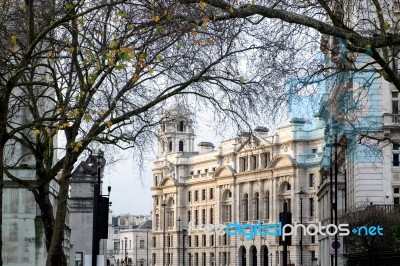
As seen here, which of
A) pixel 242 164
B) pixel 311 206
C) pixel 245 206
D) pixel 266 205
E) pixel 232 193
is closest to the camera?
pixel 311 206

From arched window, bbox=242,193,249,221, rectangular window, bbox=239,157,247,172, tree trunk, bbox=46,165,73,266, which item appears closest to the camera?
tree trunk, bbox=46,165,73,266

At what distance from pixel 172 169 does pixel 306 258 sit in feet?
143

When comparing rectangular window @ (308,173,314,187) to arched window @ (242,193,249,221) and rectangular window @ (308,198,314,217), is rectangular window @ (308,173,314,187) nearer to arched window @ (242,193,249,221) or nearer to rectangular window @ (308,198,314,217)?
rectangular window @ (308,198,314,217)

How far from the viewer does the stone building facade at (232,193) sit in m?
122

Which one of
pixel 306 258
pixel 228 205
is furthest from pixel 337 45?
pixel 228 205

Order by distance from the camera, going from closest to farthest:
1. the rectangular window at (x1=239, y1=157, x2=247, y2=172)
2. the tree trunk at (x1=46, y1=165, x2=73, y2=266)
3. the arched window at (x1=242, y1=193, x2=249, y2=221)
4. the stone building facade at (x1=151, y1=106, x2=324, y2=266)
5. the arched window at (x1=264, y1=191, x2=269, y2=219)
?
the tree trunk at (x1=46, y1=165, x2=73, y2=266), the stone building facade at (x1=151, y1=106, x2=324, y2=266), the arched window at (x1=264, y1=191, x2=269, y2=219), the arched window at (x1=242, y1=193, x2=249, y2=221), the rectangular window at (x1=239, y1=157, x2=247, y2=172)

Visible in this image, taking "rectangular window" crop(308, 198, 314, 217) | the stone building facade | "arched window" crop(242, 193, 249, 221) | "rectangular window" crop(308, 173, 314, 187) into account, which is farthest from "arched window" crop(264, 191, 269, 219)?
"rectangular window" crop(308, 198, 314, 217)

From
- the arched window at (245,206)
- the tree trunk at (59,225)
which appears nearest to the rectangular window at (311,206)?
the arched window at (245,206)

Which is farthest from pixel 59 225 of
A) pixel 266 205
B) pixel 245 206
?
pixel 245 206

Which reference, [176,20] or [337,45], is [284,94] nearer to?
[337,45]

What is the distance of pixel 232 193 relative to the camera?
140 meters

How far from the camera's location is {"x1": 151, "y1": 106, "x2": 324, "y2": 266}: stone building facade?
400 feet

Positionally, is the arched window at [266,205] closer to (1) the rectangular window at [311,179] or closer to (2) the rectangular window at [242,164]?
(2) the rectangular window at [242,164]

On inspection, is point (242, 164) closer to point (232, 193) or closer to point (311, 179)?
point (232, 193)
